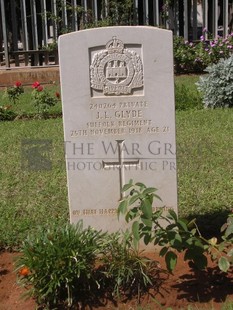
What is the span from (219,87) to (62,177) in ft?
13.4

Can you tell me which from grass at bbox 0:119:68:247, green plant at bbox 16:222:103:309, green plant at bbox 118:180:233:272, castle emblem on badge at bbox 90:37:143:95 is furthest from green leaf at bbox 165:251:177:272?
grass at bbox 0:119:68:247

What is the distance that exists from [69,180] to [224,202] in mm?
1709

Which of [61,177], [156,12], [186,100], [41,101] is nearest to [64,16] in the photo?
[156,12]

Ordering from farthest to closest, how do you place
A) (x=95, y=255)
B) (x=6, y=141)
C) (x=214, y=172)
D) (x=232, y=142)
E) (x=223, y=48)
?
(x=223, y=48)
(x=6, y=141)
(x=232, y=142)
(x=214, y=172)
(x=95, y=255)

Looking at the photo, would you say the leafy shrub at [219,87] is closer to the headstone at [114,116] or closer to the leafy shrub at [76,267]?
the headstone at [114,116]

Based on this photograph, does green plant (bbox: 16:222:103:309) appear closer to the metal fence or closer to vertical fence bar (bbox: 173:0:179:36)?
the metal fence

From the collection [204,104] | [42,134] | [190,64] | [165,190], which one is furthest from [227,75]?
[165,190]

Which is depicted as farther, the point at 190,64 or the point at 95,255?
the point at 190,64

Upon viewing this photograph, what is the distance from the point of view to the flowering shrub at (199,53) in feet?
43.7

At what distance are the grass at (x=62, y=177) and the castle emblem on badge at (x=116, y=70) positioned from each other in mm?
1316

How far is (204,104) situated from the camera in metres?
9.57

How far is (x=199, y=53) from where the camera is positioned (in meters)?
13.6

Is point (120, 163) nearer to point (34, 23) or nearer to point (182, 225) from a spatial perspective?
point (182, 225)

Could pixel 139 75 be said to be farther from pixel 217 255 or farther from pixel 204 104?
pixel 204 104
